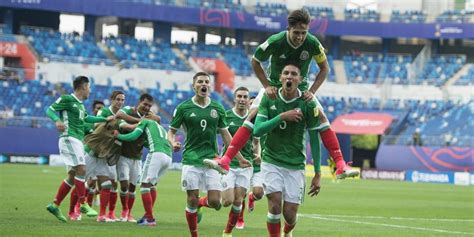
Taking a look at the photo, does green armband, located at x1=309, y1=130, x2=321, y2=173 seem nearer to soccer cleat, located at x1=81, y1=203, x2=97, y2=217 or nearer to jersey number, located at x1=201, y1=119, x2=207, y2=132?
jersey number, located at x1=201, y1=119, x2=207, y2=132

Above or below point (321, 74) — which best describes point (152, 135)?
below

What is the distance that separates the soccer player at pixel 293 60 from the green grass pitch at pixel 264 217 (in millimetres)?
4351

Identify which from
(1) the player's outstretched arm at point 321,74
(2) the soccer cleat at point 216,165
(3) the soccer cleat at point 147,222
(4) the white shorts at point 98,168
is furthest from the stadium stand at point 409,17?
(2) the soccer cleat at point 216,165

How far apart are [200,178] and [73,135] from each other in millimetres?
5002

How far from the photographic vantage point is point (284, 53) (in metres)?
13.1

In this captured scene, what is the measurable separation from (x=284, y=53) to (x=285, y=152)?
4.70 feet

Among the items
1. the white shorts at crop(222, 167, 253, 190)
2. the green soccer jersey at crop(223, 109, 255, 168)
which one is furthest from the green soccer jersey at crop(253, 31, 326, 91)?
the green soccer jersey at crop(223, 109, 255, 168)

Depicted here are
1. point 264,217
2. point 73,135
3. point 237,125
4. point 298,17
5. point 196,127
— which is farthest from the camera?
point 264,217

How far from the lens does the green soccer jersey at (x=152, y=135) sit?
748 inches

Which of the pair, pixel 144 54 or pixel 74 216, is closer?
pixel 74 216

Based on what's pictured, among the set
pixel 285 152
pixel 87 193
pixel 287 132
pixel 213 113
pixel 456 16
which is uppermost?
pixel 456 16

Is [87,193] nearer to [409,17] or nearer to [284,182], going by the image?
[284,182]

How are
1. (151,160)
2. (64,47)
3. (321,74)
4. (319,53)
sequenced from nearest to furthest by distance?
(319,53) < (321,74) < (151,160) < (64,47)

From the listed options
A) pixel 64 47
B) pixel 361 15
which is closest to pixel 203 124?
pixel 64 47
